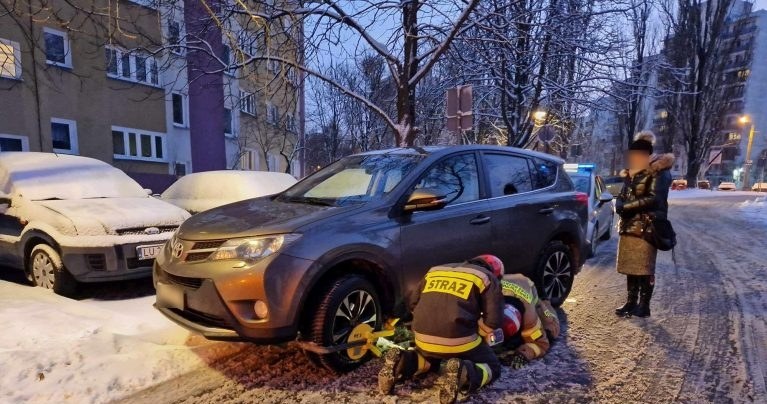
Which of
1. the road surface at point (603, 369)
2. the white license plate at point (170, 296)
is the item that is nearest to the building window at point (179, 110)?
the white license plate at point (170, 296)

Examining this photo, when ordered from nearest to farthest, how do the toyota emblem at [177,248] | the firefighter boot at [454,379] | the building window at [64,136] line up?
the firefighter boot at [454,379]
the toyota emblem at [177,248]
the building window at [64,136]

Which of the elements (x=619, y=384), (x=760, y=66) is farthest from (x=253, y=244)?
(x=760, y=66)

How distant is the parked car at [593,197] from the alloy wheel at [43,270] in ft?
23.2

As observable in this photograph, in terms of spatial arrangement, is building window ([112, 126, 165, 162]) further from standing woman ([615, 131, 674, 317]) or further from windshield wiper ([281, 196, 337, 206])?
standing woman ([615, 131, 674, 317])

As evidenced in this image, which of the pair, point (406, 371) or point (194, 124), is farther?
point (194, 124)

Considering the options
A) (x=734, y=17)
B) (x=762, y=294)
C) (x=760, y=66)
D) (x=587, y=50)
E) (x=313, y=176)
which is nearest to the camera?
(x=313, y=176)

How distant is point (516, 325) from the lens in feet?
10.9

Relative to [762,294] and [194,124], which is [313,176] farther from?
[194,124]

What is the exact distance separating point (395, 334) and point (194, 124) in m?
15.1

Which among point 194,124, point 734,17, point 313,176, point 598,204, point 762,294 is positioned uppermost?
point 734,17

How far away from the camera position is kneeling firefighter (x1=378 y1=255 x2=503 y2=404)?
108 inches

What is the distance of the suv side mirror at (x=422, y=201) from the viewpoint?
3225mm

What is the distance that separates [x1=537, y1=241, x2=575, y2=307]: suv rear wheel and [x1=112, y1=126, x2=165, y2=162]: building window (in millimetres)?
14482

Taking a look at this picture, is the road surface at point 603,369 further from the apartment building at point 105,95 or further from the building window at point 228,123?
the building window at point 228,123
